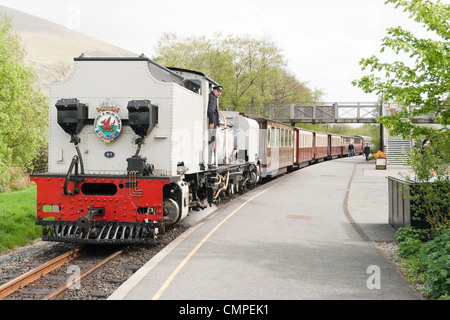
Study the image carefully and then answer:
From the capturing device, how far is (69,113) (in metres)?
7.81

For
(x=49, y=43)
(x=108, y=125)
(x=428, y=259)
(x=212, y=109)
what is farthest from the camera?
(x=49, y=43)

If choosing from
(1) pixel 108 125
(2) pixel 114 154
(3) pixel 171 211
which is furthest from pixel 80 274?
(1) pixel 108 125

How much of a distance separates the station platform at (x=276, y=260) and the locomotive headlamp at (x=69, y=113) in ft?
9.00

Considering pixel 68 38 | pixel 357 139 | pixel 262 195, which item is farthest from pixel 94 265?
pixel 68 38

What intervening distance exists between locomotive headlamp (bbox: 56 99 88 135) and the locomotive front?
0.02 metres

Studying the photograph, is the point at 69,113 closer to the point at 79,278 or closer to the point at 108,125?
the point at 108,125

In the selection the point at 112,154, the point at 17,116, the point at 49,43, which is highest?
the point at 49,43

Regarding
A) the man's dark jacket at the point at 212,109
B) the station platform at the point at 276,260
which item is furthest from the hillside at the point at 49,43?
the station platform at the point at 276,260

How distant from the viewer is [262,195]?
15.9 metres

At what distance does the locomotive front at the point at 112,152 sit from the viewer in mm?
7715

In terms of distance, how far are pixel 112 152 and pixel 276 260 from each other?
11.5ft

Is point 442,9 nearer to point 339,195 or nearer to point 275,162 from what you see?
point 339,195

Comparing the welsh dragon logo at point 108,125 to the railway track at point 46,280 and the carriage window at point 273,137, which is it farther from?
the carriage window at point 273,137

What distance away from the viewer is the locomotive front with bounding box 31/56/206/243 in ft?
25.3
